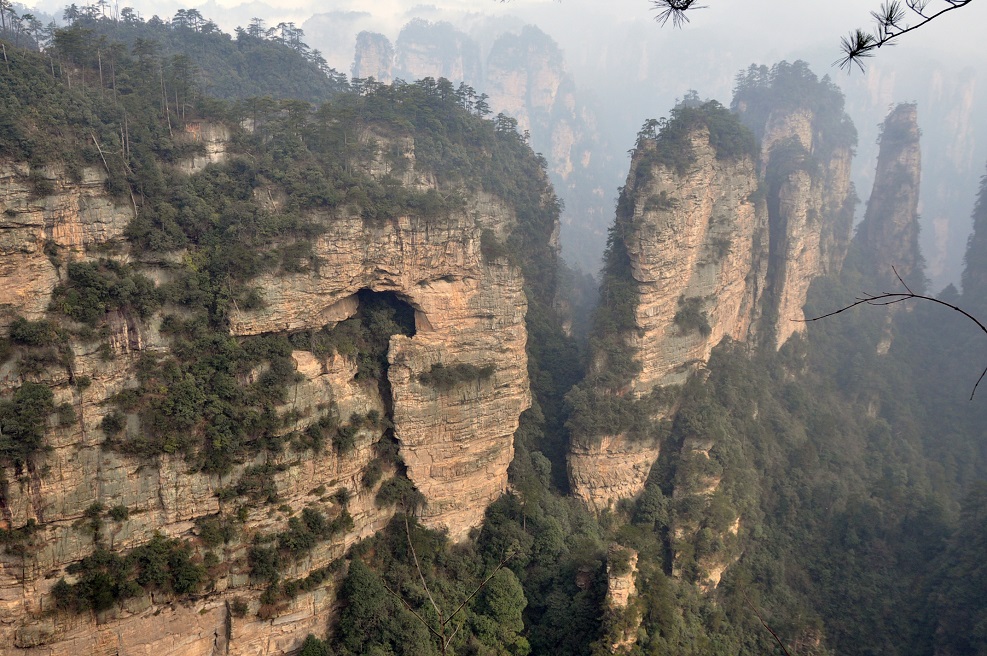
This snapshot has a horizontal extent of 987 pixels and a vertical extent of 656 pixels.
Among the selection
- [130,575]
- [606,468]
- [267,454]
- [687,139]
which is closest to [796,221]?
[687,139]

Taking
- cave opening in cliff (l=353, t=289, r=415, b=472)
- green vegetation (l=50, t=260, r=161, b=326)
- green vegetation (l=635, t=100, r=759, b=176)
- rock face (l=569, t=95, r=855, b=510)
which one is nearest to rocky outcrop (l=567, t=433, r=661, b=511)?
rock face (l=569, t=95, r=855, b=510)

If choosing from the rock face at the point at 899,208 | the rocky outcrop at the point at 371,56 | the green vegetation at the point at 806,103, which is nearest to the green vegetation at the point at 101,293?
the green vegetation at the point at 806,103

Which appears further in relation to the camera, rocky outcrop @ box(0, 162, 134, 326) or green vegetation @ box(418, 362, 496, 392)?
green vegetation @ box(418, 362, 496, 392)

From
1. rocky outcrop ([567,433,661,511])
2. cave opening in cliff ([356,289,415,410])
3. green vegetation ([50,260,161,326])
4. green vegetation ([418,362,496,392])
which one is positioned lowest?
rocky outcrop ([567,433,661,511])

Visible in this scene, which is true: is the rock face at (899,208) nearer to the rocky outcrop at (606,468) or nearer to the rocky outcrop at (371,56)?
the rocky outcrop at (606,468)

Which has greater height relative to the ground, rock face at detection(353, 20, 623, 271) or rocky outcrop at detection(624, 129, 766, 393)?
rock face at detection(353, 20, 623, 271)

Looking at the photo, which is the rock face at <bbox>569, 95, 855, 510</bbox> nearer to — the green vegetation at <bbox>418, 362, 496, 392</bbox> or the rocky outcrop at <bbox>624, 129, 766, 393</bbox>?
the rocky outcrop at <bbox>624, 129, 766, 393</bbox>

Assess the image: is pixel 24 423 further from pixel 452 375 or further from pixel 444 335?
pixel 444 335
